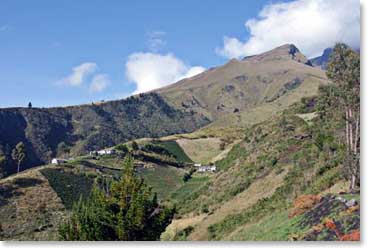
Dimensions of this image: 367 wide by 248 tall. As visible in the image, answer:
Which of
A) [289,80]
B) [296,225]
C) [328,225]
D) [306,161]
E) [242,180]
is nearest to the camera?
[328,225]

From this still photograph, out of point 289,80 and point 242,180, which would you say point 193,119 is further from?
point 242,180

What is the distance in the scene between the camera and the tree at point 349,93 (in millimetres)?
7145

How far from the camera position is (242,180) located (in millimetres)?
17938

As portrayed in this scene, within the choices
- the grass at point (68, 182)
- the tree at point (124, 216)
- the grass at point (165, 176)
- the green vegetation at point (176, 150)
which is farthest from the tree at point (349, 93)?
the green vegetation at point (176, 150)

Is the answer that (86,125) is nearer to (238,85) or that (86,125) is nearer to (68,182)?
(238,85)

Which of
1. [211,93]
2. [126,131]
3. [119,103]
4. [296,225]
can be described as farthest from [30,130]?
[296,225]

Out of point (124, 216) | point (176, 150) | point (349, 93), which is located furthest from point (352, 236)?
point (176, 150)

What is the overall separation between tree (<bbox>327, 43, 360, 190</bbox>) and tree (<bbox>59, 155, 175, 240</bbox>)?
348 centimetres

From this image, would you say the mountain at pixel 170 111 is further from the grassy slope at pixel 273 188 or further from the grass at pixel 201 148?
the grassy slope at pixel 273 188

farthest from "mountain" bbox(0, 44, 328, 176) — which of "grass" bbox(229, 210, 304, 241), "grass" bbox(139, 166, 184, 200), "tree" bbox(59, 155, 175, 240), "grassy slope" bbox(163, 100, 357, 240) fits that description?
"grass" bbox(229, 210, 304, 241)

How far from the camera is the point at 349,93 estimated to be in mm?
7395

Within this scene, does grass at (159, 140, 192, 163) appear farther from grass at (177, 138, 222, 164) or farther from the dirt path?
the dirt path

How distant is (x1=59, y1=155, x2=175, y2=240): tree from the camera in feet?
25.7

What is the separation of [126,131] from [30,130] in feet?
61.9
